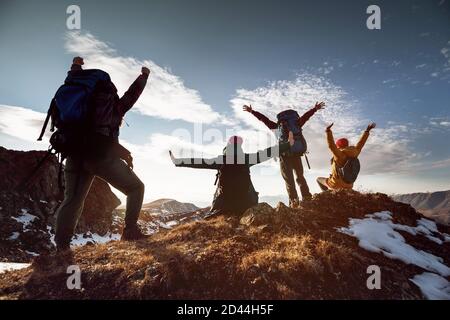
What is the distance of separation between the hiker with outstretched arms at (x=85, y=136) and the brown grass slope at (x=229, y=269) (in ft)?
3.39

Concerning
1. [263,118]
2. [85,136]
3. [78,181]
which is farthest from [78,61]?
[263,118]

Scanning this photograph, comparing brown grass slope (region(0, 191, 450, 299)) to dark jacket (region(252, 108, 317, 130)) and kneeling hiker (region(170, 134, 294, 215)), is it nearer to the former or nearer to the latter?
kneeling hiker (region(170, 134, 294, 215))

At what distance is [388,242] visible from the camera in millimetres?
5906

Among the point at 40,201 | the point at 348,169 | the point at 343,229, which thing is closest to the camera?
the point at 343,229

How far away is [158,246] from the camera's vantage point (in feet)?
19.2

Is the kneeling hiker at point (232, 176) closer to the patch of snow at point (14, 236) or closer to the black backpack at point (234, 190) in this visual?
the black backpack at point (234, 190)

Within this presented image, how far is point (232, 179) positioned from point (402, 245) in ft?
14.0

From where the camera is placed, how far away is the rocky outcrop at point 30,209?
21.4 meters

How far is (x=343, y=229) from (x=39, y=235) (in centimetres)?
2537

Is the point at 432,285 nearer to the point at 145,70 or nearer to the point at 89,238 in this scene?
the point at 145,70

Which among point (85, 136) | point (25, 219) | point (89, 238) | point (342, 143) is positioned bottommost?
point (89, 238)

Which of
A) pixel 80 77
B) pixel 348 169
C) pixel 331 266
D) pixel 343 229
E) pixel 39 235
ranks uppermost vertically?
pixel 80 77
